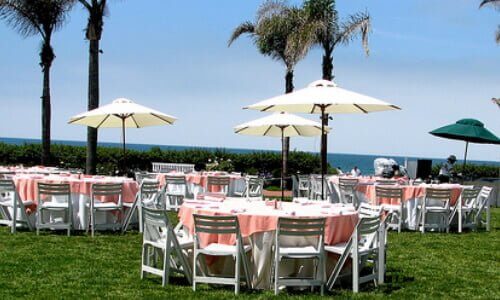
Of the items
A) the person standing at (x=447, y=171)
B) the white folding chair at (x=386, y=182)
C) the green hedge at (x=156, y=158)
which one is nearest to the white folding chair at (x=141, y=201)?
the white folding chair at (x=386, y=182)

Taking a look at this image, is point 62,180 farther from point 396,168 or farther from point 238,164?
point 238,164

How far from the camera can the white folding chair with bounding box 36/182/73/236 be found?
11586mm

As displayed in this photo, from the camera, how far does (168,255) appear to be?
787cm

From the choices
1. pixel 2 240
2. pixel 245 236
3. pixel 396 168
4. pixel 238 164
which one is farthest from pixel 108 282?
pixel 238 164

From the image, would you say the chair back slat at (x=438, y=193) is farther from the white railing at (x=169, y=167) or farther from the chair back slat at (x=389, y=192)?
the white railing at (x=169, y=167)

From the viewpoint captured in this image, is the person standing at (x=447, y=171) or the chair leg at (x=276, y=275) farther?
the person standing at (x=447, y=171)

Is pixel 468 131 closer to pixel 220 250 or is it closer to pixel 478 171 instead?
pixel 220 250

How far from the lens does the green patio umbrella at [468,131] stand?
1689 cm

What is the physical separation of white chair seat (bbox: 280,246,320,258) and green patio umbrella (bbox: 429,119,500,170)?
33.4ft

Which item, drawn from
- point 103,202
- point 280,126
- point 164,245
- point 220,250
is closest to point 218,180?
point 280,126

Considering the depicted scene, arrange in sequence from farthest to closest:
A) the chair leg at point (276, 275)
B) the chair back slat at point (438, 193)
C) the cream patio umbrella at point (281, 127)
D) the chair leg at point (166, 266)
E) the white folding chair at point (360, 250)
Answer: the cream patio umbrella at point (281, 127) < the chair back slat at point (438, 193) < the chair leg at point (166, 266) < the white folding chair at point (360, 250) < the chair leg at point (276, 275)

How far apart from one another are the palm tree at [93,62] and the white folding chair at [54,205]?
7321 millimetres

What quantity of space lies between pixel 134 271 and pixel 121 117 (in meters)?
6.67

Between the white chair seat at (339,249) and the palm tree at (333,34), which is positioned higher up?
the palm tree at (333,34)
